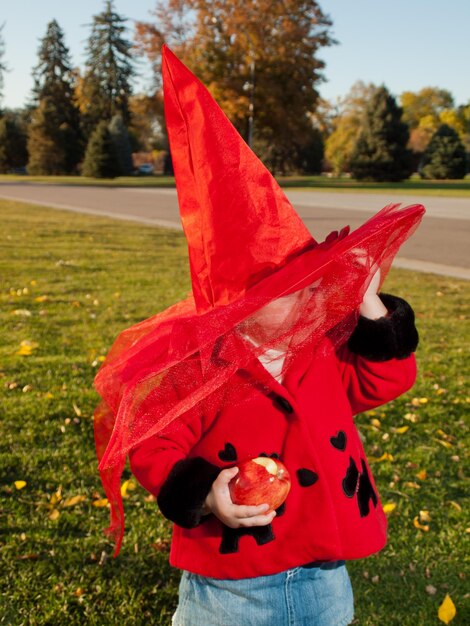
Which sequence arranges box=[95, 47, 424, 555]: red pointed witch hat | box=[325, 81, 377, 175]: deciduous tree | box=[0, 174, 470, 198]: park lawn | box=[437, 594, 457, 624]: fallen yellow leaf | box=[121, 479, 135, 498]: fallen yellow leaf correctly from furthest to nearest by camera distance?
box=[325, 81, 377, 175]: deciduous tree, box=[0, 174, 470, 198]: park lawn, box=[121, 479, 135, 498]: fallen yellow leaf, box=[437, 594, 457, 624]: fallen yellow leaf, box=[95, 47, 424, 555]: red pointed witch hat

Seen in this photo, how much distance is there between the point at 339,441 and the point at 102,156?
4537 cm

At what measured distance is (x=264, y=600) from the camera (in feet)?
5.23

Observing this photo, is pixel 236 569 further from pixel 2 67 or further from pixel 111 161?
pixel 2 67

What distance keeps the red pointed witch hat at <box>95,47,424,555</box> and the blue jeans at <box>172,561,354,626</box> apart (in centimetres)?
42

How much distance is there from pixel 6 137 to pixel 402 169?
1386 inches

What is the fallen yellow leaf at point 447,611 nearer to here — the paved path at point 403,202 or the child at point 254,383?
the child at point 254,383

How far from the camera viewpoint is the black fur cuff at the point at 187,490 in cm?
147

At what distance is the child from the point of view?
55.4 inches

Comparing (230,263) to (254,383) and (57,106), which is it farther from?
(57,106)

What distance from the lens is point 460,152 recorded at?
4278cm

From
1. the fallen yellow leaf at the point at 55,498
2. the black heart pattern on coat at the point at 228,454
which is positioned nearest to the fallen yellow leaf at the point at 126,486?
the fallen yellow leaf at the point at 55,498

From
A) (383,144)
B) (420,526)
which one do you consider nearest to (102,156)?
(383,144)

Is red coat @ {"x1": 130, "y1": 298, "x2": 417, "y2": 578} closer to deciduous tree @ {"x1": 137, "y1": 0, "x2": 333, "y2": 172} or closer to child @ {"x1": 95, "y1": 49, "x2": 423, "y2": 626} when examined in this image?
child @ {"x1": 95, "y1": 49, "x2": 423, "y2": 626}

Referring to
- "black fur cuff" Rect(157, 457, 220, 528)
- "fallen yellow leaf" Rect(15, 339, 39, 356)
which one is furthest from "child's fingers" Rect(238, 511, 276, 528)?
"fallen yellow leaf" Rect(15, 339, 39, 356)
